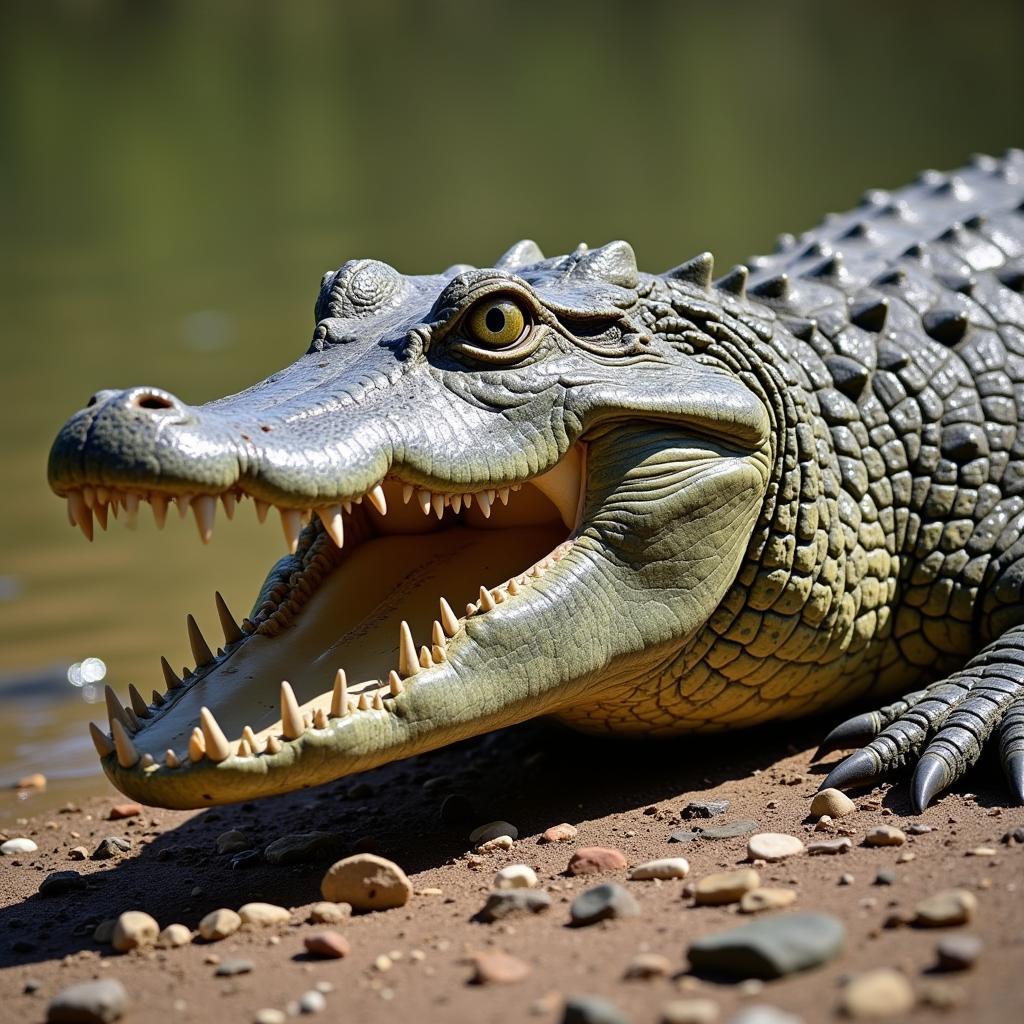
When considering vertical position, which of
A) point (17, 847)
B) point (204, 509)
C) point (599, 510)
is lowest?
point (17, 847)

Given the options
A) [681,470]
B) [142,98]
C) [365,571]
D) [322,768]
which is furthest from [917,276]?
[142,98]

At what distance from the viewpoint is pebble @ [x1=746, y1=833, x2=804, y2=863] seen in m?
3.11

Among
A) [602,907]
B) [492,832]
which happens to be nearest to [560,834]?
[492,832]

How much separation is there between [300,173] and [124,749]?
63.7 ft

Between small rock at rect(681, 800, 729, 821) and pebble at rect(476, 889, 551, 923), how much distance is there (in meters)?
0.73

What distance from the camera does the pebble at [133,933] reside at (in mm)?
3037

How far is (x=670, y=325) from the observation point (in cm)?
397

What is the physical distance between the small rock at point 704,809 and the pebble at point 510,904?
2.38ft

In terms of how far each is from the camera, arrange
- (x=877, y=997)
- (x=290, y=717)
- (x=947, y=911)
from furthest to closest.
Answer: (x=290, y=717)
(x=947, y=911)
(x=877, y=997)

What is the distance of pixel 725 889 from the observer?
9.32 feet

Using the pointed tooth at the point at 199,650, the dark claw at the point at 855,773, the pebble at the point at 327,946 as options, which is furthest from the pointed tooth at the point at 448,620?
the dark claw at the point at 855,773

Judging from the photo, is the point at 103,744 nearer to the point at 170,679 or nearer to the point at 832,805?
the point at 170,679

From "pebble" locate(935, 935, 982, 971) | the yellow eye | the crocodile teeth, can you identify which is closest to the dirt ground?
"pebble" locate(935, 935, 982, 971)

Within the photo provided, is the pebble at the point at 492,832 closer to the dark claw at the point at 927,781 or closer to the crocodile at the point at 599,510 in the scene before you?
the crocodile at the point at 599,510
